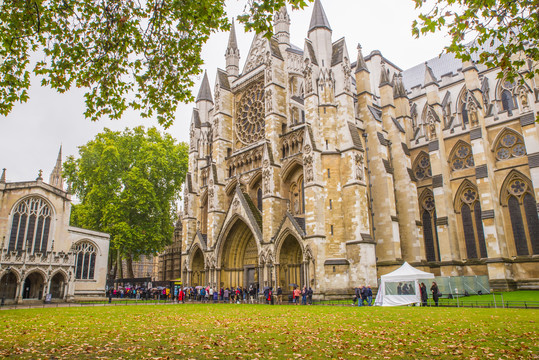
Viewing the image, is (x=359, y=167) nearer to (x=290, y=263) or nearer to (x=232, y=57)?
(x=290, y=263)

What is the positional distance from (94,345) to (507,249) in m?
26.0

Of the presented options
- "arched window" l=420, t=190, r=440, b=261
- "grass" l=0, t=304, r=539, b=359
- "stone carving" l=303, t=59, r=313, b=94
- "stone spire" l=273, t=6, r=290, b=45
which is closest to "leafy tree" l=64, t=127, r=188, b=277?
"stone spire" l=273, t=6, r=290, b=45

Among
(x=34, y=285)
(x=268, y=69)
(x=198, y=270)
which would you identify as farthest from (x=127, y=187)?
(x=268, y=69)

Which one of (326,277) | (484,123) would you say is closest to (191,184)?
(326,277)

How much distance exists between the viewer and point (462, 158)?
30.0 metres

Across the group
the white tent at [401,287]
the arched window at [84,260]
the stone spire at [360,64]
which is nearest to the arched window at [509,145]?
the stone spire at [360,64]

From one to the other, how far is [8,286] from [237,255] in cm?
1527

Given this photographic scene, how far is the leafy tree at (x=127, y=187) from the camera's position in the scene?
34000 millimetres

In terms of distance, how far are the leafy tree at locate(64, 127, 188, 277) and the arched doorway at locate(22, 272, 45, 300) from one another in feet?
21.3

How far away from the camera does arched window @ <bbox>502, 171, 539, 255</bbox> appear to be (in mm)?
25159

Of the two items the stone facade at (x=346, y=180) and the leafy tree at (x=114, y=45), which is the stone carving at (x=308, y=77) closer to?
the stone facade at (x=346, y=180)

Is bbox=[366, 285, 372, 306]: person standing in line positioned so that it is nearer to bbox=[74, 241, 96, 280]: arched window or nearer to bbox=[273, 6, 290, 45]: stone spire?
bbox=[273, 6, 290, 45]: stone spire

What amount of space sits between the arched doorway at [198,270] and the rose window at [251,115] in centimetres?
1014

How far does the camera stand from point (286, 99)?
29172mm
